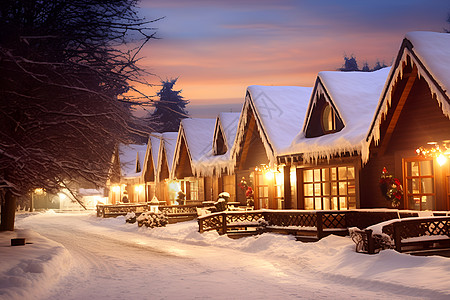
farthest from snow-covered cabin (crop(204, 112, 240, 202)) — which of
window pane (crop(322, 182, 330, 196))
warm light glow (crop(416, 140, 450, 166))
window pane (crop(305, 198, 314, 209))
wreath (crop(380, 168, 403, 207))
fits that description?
warm light glow (crop(416, 140, 450, 166))

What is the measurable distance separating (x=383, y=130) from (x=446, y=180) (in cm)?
281

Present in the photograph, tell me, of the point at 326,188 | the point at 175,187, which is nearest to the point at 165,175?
the point at 175,187

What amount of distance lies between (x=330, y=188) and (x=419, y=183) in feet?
16.4

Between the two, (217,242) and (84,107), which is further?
(217,242)

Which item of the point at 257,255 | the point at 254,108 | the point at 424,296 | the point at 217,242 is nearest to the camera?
the point at 424,296

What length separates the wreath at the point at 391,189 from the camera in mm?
17705

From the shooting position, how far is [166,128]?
8669 cm

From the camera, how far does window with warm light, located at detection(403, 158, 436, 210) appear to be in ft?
56.6

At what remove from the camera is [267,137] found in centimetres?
2517

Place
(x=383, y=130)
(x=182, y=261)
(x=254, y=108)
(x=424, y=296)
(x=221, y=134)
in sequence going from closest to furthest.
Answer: (x=424, y=296) → (x=182, y=261) → (x=383, y=130) → (x=254, y=108) → (x=221, y=134)

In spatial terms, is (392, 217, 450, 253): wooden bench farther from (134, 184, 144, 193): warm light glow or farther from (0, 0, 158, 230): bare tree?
(134, 184, 144, 193): warm light glow

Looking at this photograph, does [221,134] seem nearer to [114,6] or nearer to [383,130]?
[383,130]

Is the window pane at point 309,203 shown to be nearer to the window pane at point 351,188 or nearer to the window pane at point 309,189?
the window pane at point 309,189

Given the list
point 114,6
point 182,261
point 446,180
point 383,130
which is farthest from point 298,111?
point 114,6
